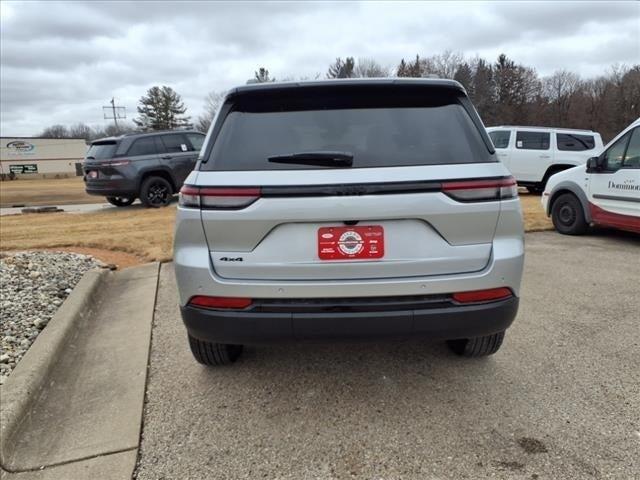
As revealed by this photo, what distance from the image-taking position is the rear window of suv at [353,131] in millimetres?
2307

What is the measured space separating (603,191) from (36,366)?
→ 23.1 feet

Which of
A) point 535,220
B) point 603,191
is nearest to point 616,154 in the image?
point 603,191

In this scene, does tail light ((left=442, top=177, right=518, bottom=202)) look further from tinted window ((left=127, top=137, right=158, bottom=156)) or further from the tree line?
the tree line

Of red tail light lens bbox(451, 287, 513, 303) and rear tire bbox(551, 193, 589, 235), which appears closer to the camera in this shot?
red tail light lens bbox(451, 287, 513, 303)

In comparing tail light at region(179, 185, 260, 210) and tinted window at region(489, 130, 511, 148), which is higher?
tinted window at region(489, 130, 511, 148)

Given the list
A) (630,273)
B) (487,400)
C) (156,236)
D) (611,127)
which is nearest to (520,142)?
(630,273)

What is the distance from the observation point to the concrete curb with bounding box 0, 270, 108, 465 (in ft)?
8.07

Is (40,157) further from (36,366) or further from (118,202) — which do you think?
(36,366)

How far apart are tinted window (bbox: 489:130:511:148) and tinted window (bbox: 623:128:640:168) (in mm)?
7847

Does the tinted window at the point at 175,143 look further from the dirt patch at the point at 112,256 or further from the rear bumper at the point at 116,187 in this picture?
the dirt patch at the point at 112,256

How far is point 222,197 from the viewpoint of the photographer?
2.23 m

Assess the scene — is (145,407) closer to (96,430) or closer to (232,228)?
(96,430)

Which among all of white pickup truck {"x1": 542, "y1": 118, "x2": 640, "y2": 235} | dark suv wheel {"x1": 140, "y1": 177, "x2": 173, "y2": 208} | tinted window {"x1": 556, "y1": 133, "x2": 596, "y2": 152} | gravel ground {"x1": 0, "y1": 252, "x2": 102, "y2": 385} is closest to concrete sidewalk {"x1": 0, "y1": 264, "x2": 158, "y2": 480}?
gravel ground {"x1": 0, "y1": 252, "x2": 102, "y2": 385}

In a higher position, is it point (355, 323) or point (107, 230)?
point (355, 323)
